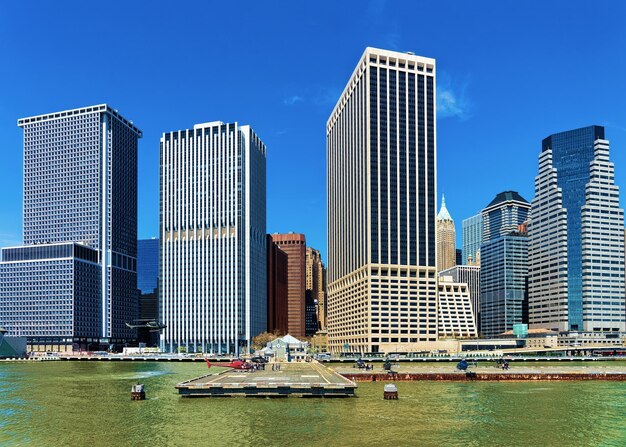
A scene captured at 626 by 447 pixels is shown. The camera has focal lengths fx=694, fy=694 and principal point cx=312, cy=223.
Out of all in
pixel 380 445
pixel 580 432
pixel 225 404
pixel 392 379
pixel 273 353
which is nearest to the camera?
pixel 380 445

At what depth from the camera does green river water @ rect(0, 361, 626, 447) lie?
59406mm

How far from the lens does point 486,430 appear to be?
6419 cm

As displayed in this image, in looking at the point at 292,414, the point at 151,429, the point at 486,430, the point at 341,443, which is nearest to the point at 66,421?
the point at 151,429

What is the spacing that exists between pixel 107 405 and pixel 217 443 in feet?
109

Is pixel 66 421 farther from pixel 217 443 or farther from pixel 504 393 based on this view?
pixel 504 393

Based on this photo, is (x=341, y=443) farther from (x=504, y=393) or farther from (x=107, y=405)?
(x=504, y=393)

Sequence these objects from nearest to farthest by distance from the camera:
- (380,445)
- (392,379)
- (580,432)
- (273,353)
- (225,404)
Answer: (380,445)
(580,432)
(225,404)
(392,379)
(273,353)

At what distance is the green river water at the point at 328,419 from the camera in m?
59.4

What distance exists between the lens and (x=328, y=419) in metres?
69.0

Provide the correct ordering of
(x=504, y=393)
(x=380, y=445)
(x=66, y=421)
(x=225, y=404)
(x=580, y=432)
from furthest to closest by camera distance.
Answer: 1. (x=504, y=393)
2. (x=225, y=404)
3. (x=66, y=421)
4. (x=580, y=432)
5. (x=380, y=445)

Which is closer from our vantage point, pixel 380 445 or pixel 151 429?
pixel 380 445

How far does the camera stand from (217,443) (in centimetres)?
5738

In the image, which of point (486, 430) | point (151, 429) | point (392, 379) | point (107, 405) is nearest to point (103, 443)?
point (151, 429)

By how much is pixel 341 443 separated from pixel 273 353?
366 ft
